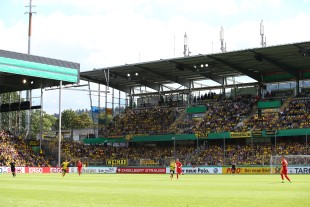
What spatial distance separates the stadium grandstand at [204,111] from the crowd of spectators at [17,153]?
0.34 metres

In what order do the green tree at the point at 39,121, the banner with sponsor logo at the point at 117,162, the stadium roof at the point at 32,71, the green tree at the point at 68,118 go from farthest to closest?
the green tree at the point at 68,118 < the green tree at the point at 39,121 < the banner with sponsor logo at the point at 117,162 < the stadium roof at the point at 32,71

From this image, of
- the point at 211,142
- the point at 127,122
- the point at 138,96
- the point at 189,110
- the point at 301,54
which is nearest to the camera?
the point at 301,54

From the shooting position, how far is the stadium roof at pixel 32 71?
6669 centimetres

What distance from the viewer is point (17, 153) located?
72062mm

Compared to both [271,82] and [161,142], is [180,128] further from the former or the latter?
[271,82]

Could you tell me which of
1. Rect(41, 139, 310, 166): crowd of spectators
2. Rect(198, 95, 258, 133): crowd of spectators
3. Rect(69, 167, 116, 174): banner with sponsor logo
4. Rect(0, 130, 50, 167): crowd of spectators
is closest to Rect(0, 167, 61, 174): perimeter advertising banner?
Rect(0, 130, 50, 167): crowd of spectators

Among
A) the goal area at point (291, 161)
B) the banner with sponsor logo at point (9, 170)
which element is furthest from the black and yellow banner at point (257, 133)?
the banner with sponsor logo at point (9, 170)

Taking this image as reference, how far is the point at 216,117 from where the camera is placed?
251 feet

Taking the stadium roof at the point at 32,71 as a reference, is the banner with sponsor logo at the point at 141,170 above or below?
below

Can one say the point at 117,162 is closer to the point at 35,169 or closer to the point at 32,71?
the point at 35,169

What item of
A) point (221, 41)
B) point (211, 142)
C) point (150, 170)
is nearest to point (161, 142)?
point (211, 142)

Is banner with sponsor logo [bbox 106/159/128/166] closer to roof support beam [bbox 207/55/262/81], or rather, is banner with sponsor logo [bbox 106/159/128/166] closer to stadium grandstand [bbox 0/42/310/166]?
stadium grandstand [bbox 0/42/310/166]

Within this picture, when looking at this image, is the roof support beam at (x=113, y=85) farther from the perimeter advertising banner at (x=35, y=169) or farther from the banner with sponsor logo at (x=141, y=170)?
the banner with sponsor logo at (x=141, y=170)

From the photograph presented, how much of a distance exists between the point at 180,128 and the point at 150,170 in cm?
1300
